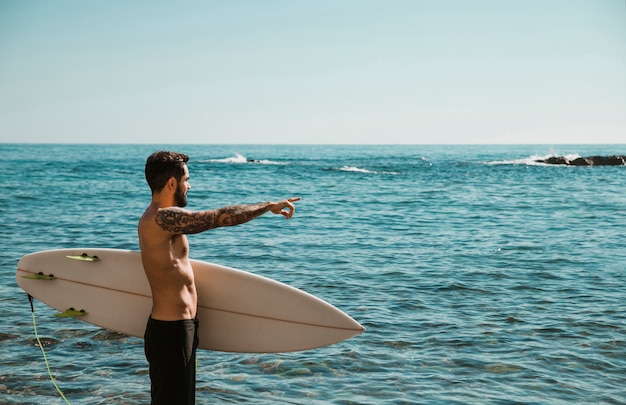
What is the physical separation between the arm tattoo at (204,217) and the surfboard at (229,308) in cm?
117

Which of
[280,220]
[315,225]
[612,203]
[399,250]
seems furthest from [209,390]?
[612,203]

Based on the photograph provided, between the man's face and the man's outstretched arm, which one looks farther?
the man's face

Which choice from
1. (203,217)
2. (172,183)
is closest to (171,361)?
(203,217)

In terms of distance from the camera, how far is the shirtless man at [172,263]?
3.86m

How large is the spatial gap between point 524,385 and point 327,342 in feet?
7.29

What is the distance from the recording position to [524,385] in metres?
6.16

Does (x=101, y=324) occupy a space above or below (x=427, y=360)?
above

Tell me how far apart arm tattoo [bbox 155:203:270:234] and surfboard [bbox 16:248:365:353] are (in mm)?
1165

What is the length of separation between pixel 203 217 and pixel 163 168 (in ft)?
1.37

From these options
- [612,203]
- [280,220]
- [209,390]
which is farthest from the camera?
[612,203]

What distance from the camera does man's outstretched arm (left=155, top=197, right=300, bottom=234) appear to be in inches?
149

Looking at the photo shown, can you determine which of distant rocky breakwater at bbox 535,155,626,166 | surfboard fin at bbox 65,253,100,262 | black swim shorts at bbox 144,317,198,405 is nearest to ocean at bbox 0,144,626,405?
surfboard fin at bbox 65,253,100,262

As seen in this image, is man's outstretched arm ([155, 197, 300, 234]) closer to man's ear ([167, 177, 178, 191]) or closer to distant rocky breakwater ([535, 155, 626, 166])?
man's ear ([167, 177, 178, 191])

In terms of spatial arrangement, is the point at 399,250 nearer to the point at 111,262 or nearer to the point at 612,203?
the point at 111,262
